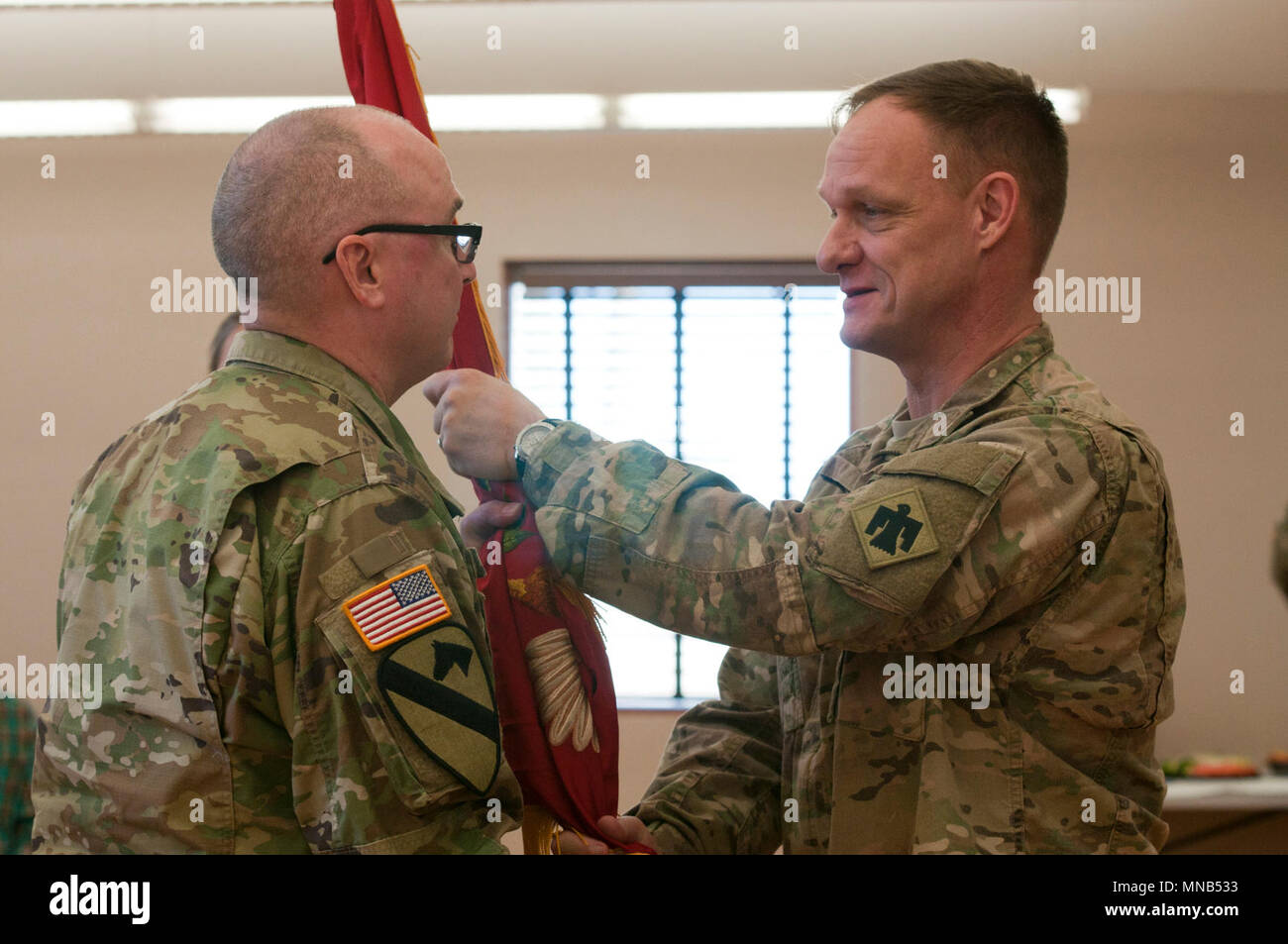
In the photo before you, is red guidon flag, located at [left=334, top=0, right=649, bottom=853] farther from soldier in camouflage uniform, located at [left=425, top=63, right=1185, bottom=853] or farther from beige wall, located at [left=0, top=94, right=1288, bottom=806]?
beige wall, located at [left=0, top=94, right=1288, bottom=806]

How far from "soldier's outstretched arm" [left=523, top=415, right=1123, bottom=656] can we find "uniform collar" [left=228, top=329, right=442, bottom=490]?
0.68ft

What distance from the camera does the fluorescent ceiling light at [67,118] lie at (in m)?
5.13

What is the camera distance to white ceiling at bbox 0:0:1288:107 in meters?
4.89

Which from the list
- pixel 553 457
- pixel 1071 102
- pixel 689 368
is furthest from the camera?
pixel 689 368

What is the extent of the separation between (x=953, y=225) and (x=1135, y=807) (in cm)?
77

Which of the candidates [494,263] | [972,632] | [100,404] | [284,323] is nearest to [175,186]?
[100,404]

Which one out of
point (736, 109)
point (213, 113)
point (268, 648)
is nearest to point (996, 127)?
point (268, 648)

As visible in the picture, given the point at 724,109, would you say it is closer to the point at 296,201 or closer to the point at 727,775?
the point at 727,775

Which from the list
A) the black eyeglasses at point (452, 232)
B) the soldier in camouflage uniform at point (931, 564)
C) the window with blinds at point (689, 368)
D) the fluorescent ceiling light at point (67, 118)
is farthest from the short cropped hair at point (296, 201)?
the fluorescent ceiling light at point (67, 118)

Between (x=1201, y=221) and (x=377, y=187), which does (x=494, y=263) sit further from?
(x=377, y=187)

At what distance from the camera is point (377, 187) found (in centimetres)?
135

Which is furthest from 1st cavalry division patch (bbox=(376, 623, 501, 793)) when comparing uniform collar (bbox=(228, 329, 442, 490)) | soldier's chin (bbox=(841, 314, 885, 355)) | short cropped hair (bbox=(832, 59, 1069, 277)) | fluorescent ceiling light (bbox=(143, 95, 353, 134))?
fluorescent ceiling light (bbox=(143, 95, 353, 134))

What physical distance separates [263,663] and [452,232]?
21.5 inches

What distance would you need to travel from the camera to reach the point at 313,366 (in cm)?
132
